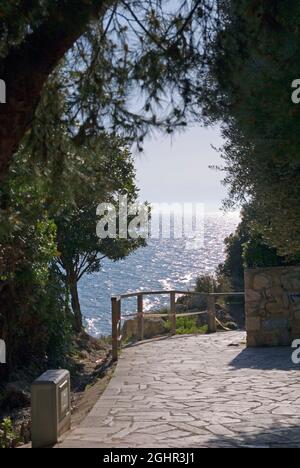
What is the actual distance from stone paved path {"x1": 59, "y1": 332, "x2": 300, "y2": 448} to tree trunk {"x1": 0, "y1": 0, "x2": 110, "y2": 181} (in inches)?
127

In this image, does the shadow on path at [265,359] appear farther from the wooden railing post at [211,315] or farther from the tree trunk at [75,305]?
the tree trunk at [75,305]

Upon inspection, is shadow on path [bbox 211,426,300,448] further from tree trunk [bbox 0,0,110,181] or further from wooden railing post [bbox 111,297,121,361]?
wooden railing post [bbox 111,297,121,361]

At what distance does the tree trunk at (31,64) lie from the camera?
5.98 meters

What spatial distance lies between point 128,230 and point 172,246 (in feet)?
477

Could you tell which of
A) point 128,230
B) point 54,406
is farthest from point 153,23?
point 128,230

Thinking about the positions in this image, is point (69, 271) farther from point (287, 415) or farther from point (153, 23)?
point (153, 23)

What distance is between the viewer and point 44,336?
1485 cm

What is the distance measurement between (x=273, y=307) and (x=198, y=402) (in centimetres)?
569

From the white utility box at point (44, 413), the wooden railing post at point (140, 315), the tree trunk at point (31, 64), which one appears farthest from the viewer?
the wooden railing post at point (140, 315)

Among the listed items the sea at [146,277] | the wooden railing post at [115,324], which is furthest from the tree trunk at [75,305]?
the sea at [146,277]

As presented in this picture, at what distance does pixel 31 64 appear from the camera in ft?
20.1

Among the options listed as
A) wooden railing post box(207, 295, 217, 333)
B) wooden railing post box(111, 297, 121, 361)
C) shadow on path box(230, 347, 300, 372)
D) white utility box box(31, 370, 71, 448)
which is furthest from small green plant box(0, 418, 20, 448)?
wooden railing post box(207, 295, 217, 333)

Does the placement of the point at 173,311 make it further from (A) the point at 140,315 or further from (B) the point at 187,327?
(B) the point at 187,327

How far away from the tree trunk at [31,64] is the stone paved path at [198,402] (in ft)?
10.5
